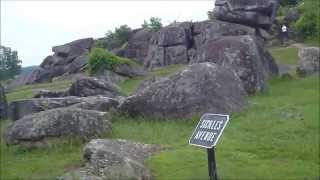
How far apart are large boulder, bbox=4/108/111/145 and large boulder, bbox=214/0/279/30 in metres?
28.3

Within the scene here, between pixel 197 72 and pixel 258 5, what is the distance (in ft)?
78.8

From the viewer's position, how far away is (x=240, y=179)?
11.3 meters

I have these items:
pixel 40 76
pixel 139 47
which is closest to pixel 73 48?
pixel 40 76

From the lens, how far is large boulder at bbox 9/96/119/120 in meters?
19.7

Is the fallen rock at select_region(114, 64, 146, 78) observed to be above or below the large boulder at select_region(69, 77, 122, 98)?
below

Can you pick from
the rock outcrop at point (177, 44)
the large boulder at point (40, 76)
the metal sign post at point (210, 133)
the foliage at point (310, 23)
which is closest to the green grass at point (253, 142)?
the metal sign post at point (210, 133)

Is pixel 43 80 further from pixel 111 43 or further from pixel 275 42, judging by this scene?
pixel 275 42

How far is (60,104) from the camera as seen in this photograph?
20.7 metres

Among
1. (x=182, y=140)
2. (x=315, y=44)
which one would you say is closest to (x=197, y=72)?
(x=182, y=140)

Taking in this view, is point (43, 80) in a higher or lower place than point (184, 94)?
lower

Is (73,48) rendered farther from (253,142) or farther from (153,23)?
(253,142)

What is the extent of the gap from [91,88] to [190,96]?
6.97 metres

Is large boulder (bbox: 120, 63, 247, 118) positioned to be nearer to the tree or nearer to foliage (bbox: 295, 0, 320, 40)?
foliage (bbox: 295, 0, 320, 40)

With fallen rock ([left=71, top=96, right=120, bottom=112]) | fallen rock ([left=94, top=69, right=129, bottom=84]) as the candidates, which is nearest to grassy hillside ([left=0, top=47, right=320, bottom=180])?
fallen rock ([left=71, top=96, right=120, bottom=112])
